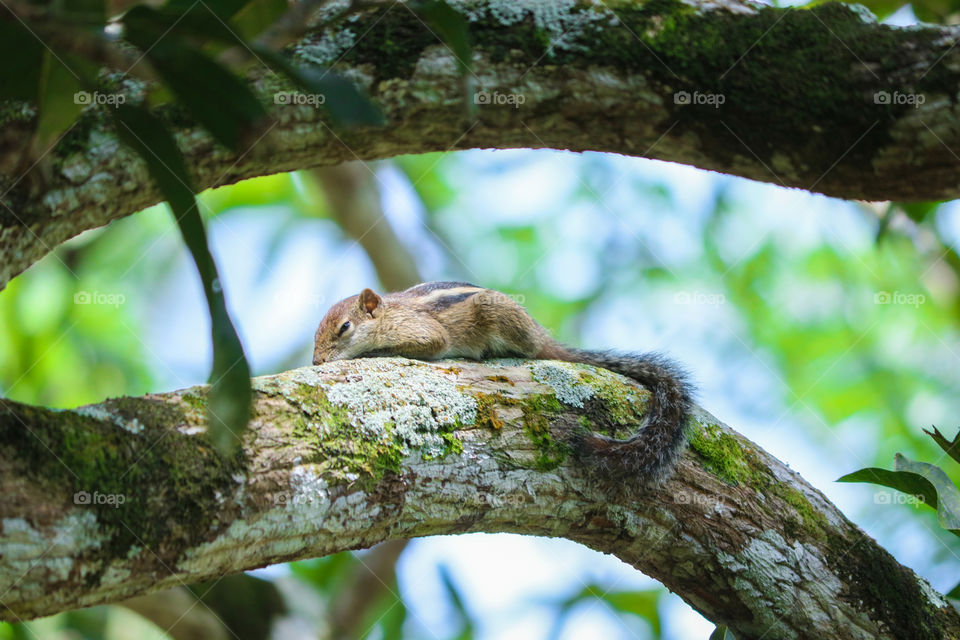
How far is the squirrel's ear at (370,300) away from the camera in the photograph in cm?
536

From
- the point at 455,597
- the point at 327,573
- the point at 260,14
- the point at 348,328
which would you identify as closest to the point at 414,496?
the point at 260,14

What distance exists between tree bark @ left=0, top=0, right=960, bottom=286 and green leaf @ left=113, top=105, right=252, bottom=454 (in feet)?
2.97

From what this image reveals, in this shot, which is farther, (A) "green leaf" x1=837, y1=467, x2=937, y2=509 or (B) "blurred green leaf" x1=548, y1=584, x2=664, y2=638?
(B) "blurred green leaf" x1=548, y1=584, x2=664, y2=638

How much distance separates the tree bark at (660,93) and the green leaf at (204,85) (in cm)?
105

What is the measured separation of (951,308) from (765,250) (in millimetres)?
2963

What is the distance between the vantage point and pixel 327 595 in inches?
296

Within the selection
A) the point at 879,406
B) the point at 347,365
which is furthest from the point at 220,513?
the point at 879,406

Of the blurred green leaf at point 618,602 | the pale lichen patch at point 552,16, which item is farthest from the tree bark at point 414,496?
the blurred green leaf at point 618,602

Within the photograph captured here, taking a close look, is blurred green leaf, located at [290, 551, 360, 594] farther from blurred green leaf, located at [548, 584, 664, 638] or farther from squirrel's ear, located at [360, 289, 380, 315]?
squirrel's ear, located at [360, 289, 380, 315]

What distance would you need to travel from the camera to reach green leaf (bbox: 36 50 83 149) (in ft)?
6.09

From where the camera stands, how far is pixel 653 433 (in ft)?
10.3

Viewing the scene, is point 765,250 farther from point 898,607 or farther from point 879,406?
point 898,607

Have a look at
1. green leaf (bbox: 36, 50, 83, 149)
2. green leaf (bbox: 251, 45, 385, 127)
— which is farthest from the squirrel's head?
green leaf (bbox: 251, 45, 385, 127)

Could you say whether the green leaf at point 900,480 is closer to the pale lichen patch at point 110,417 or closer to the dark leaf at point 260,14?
the pale lichen patch at point 110,417
